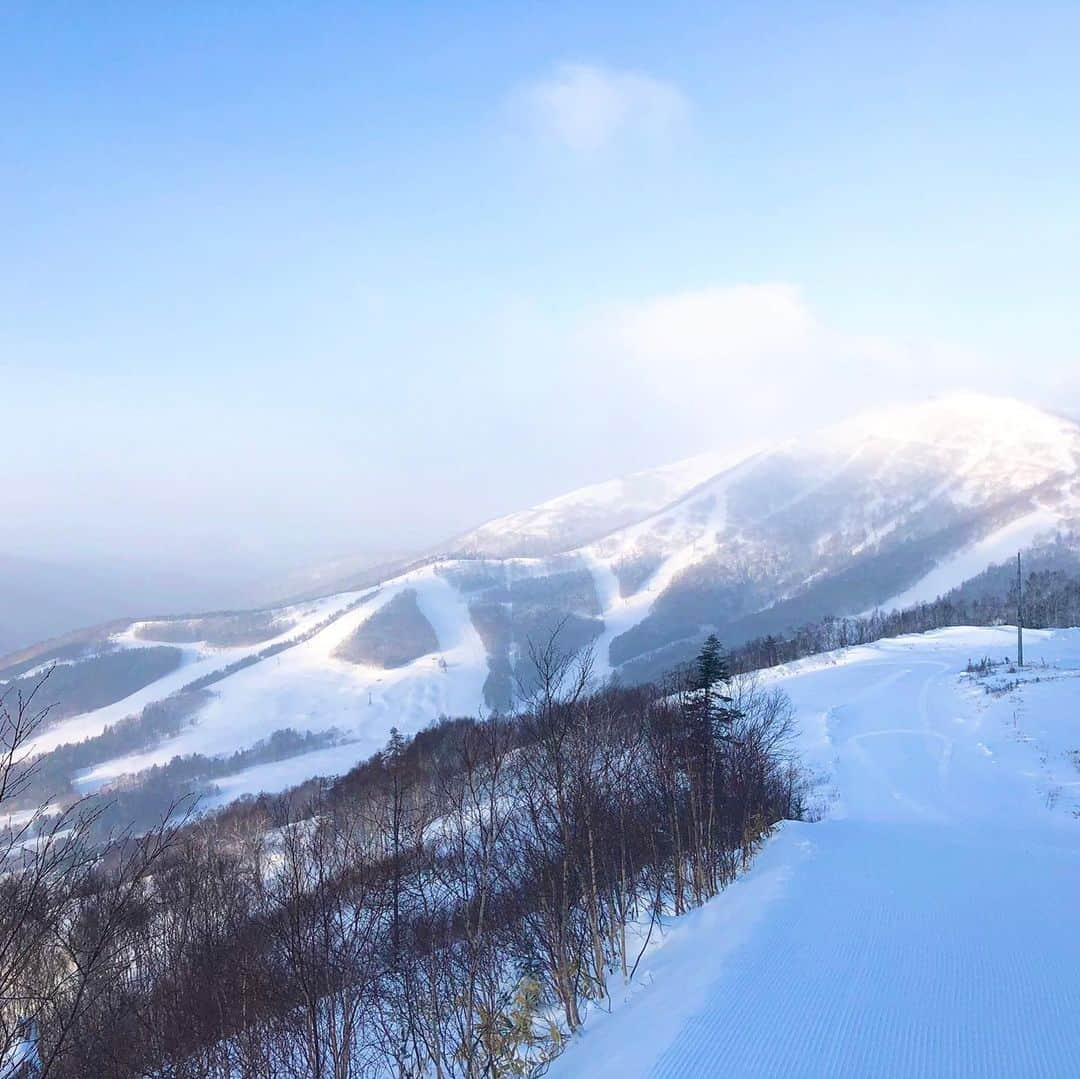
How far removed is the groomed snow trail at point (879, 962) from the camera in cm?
677

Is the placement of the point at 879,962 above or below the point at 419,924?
above

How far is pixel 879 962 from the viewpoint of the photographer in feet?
28.6

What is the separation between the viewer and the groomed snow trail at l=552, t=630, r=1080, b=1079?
6766 millimetres

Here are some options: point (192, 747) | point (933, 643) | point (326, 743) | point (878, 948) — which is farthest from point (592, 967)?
point (192, 747)

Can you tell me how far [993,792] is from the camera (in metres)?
24.5

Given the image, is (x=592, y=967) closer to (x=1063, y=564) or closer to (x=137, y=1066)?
(x=137, y=1066)

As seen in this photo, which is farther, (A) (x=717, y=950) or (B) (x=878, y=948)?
(A) (x=717, y=950)

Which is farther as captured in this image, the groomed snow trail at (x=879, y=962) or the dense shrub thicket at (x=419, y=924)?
the dense shrub thicket at (x=419, y=924)

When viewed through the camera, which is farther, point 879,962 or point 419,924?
point 419,924

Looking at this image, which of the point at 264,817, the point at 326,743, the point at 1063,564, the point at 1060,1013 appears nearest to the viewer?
the point at 1060,1013

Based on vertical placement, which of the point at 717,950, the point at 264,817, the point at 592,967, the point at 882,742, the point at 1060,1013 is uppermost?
the point at 1060,1013

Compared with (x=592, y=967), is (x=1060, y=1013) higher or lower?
higher

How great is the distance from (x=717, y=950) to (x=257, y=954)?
7.57 m

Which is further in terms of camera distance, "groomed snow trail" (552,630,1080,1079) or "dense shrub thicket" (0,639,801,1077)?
"dense shrub thicket" (0,639,801,1077)
